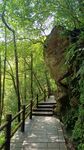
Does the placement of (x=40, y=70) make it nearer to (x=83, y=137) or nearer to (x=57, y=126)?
(x=57, y=126)

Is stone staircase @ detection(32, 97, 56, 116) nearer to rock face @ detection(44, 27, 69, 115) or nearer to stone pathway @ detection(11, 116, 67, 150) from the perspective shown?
stone pathway @ detection(11, 116, 67, 150)

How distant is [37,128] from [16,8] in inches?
206

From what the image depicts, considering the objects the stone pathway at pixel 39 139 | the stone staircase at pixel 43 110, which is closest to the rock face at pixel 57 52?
the stone pathway at pixel 39 139

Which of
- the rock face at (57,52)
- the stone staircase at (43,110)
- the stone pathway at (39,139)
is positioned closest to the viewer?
the stone pathway at (39,139)

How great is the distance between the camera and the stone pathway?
7.49 m

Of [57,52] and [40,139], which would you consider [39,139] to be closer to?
[40,139]

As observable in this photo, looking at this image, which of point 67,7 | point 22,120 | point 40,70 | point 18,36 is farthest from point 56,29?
point 40,70

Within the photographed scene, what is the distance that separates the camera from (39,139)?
8430 mm

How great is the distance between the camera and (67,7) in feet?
23.2

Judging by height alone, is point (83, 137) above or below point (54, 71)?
below

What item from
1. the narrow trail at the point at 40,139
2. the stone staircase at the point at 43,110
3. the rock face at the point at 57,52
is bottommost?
the narrow trail at the point at 40,139

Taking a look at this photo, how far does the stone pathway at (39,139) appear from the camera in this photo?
295 inches

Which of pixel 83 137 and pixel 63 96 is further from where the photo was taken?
pixel 63 96

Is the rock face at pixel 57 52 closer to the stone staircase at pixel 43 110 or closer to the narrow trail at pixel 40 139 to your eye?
the narrow trail at pixel 40 139
